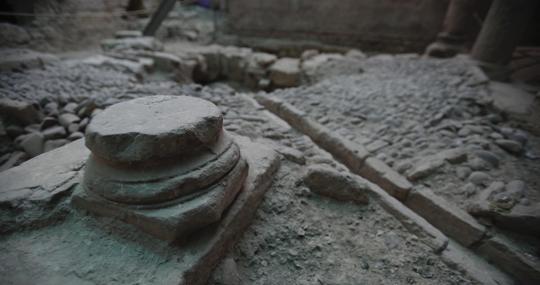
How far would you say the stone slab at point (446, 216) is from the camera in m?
2.00

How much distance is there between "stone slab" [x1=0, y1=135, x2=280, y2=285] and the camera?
1259 mm

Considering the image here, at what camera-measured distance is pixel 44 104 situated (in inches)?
116

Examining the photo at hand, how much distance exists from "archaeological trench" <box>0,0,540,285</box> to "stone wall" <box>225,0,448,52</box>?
2509 mm

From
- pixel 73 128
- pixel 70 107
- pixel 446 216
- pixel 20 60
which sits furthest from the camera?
pixel 20 60

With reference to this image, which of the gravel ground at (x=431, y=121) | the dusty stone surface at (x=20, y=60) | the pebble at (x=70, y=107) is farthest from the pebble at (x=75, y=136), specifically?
the gravel ground at (x=431, y=121)

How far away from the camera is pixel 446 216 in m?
2.12

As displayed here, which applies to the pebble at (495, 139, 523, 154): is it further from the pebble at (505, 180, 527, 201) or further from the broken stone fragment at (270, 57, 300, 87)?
the broken stone fragment at (270, 57, 300, 87)

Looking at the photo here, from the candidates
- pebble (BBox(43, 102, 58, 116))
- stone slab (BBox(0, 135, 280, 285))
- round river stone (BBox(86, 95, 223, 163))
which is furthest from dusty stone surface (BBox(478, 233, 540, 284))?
pebble (BBox(43, 102, 58, 116))

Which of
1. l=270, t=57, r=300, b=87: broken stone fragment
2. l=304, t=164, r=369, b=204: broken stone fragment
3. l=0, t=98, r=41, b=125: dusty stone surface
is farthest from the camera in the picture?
l=270, t=57, r=300, b=87: broken stone fragment

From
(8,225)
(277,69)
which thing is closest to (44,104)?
(8,225)

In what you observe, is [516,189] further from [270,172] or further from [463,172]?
[270,172]

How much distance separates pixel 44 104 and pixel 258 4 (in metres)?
6.35

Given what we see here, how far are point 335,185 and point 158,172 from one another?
4.02ft

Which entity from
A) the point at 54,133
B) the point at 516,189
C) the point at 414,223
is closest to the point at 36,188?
the point at 54,133
